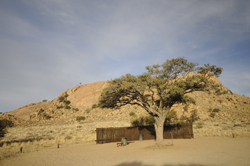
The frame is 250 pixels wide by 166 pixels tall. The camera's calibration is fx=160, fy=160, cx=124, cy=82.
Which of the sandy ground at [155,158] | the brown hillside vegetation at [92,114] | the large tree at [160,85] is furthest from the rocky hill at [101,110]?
the sandy ground at [155,158]

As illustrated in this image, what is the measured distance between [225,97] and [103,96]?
58.6m

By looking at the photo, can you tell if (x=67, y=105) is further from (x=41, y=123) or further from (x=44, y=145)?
(x=44, y=145)

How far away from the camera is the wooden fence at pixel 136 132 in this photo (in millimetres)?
24031

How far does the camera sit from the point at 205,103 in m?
55.3

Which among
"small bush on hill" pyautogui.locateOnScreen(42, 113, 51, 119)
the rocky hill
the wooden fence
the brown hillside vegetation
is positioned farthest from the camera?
"small bush on hill" pyautogui.locateOnScreen(42, 113, 51, 119)

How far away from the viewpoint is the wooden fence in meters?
24.0

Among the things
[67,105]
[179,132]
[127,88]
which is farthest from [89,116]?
[127,88]

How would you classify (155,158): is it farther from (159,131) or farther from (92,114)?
(92,114)

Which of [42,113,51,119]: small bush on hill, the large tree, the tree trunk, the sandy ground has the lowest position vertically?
the sandy ground

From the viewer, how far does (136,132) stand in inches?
1038

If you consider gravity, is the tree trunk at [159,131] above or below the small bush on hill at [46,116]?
below

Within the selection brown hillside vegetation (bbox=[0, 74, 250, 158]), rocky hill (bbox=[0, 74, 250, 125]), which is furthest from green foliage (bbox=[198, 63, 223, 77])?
rocky hill (bbox=[0, 74, 250, 125])

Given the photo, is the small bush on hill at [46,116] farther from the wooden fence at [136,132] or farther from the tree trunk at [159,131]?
the tree trunk at [159,131]

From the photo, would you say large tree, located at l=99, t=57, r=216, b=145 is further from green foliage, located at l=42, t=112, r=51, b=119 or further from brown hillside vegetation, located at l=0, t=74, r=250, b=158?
green foliage, located at l=42, t=112, r=51, b=119
